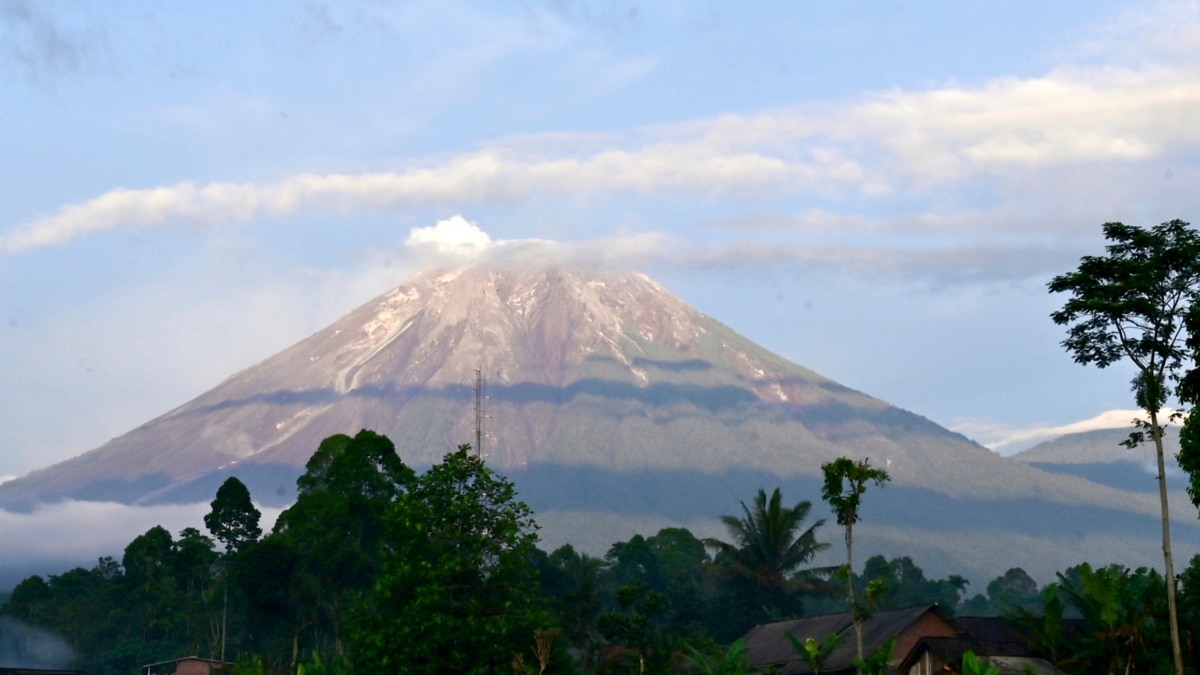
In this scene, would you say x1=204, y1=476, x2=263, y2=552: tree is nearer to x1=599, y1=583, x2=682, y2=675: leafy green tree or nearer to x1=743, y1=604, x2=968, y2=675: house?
x1=599, y1=583, x2=682, y2=675: leafy green tree

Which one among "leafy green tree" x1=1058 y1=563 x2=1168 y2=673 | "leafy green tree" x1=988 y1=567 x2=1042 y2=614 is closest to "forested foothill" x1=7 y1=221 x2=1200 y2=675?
"leafy green tree" x1=1058 y1=563 x2=1168 y2=673

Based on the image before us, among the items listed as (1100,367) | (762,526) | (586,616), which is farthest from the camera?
(762,526)

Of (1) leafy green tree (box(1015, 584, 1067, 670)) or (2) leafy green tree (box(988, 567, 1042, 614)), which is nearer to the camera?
(1) leafy green tree (box(1015, 584, 1067, 670))

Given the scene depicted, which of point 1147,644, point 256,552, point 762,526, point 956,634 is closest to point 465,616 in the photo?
point 956,634

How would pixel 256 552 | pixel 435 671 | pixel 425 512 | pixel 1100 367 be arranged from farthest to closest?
1. pixel 256 552
2. pixel 425 512
3. pixel 435 671
4. pixel 1100 367

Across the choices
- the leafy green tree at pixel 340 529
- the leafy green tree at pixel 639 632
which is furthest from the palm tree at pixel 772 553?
the leafy green tree at pixel 639 632

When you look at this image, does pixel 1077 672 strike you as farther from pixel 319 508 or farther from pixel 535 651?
pixel 319 508

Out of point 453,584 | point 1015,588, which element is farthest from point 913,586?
point 453,584
